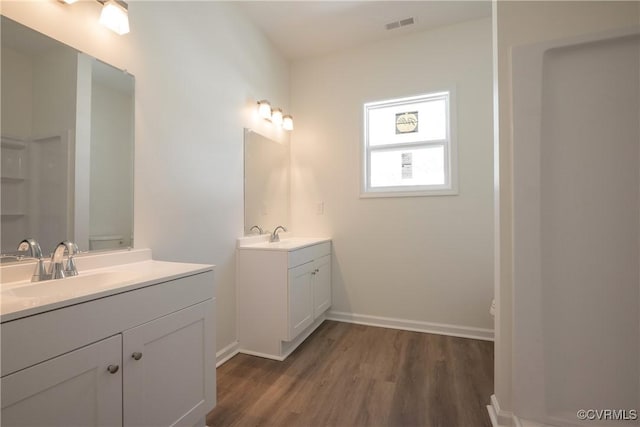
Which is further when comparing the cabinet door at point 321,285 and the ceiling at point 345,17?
the cabinet door at point 321,285

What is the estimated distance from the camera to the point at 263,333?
2.23 m

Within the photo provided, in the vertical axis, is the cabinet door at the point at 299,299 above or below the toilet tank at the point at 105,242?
below

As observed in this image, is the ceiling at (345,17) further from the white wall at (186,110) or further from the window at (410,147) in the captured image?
the window at (410,147)

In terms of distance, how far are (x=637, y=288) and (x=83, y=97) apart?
8.79ft

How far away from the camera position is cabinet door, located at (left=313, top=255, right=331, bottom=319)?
2643 mm

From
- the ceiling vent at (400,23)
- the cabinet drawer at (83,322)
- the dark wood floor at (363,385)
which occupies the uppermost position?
the ceiling vent at (400,23)

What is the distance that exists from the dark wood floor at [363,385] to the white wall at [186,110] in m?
0.52

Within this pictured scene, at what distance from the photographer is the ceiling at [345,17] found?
243cm

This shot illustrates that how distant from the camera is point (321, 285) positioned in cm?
279

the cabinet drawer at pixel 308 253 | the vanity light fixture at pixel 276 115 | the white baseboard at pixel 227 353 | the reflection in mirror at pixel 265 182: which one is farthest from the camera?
the vanity light fixture at pixel 276 115

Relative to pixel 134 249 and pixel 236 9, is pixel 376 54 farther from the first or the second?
pixel 134 249

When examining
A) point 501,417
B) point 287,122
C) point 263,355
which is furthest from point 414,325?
point 287,122

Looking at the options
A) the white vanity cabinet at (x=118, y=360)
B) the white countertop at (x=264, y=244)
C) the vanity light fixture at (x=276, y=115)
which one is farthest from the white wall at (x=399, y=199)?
the white vanity cabinet at (x=118, y=360)

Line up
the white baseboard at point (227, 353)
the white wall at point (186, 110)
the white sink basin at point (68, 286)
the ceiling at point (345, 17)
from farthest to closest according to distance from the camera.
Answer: the ceiling at point (345, 17)
the white baseboard at point (227, 353)
the white wall at point (186, 110)
the white sink basin at point (68, 286)
